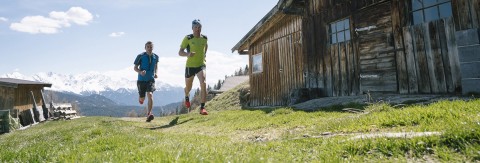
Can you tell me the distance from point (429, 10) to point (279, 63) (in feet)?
30.1

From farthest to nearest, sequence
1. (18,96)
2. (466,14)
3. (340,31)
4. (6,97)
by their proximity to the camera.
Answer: (18,96), (6,97), (340,31), (466,14)

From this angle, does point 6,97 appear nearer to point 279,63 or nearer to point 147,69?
point 147,69

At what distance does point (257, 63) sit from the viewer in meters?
21.0

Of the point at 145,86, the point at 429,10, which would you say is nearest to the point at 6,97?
the point at 145,86

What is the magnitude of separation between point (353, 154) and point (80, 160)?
9.59 ft

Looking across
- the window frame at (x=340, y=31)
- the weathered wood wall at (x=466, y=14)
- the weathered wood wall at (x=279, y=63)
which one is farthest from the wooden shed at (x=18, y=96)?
the weathered wood wall at (x=466, y=14)

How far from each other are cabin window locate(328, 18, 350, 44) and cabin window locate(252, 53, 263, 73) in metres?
7.00

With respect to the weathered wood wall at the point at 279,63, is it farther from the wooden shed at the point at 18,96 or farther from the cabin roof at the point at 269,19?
the wooden shed at the point at 18,96

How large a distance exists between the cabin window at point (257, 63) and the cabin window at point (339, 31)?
700 centimetres

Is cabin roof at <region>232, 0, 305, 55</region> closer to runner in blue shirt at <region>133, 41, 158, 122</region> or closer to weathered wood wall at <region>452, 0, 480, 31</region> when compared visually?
runner in blue shirt at <region>133, 41, 158, 122</region>

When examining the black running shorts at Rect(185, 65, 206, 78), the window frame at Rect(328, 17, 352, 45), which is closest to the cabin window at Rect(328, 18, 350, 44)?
the window frame at Rect(328, 17, 352, 45)

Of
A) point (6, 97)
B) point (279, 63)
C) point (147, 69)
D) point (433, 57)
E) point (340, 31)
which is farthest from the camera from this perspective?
point (6, 97)

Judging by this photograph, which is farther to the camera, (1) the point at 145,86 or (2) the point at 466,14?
(1) the point at 145,86

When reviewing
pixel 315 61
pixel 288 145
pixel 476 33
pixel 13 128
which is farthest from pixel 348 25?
pixel 13 128
